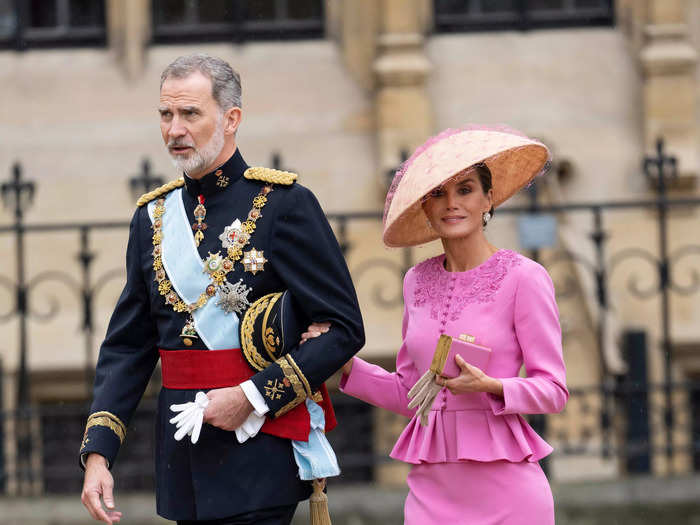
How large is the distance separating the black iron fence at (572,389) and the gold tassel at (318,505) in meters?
4.17

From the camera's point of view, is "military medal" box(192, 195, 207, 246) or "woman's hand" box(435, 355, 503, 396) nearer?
"woman's hand" box(435, 355, 503, 396)

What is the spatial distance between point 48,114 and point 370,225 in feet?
7.63

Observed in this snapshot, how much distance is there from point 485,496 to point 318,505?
0.44 meters

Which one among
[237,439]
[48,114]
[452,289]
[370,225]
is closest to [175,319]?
[237,439]

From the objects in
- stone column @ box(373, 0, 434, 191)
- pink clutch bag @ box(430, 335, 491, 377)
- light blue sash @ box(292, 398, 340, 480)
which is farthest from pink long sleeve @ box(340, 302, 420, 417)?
stone column @ box(373, 0, 434, 191)

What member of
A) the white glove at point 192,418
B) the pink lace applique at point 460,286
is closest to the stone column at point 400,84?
the pink lace applique at point 460,286

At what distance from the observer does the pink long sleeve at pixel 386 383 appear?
3.94m

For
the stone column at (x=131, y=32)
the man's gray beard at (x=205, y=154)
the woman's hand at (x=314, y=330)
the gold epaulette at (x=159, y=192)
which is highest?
the stone column at (x=131, y=32)

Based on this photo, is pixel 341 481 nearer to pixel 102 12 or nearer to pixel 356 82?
pixel 356 82

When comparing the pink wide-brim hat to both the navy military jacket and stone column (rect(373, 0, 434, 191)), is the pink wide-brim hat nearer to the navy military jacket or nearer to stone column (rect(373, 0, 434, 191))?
the navy military jacket

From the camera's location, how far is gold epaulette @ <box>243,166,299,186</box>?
12.3 feet

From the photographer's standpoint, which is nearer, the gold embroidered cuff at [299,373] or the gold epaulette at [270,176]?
the gold embroidered cuff at [299,373]

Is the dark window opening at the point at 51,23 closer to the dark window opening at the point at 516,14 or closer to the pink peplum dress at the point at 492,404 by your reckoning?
the dark window opening at the point at 516,14

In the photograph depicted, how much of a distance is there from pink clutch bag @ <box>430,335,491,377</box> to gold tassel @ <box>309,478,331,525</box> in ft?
1.55
